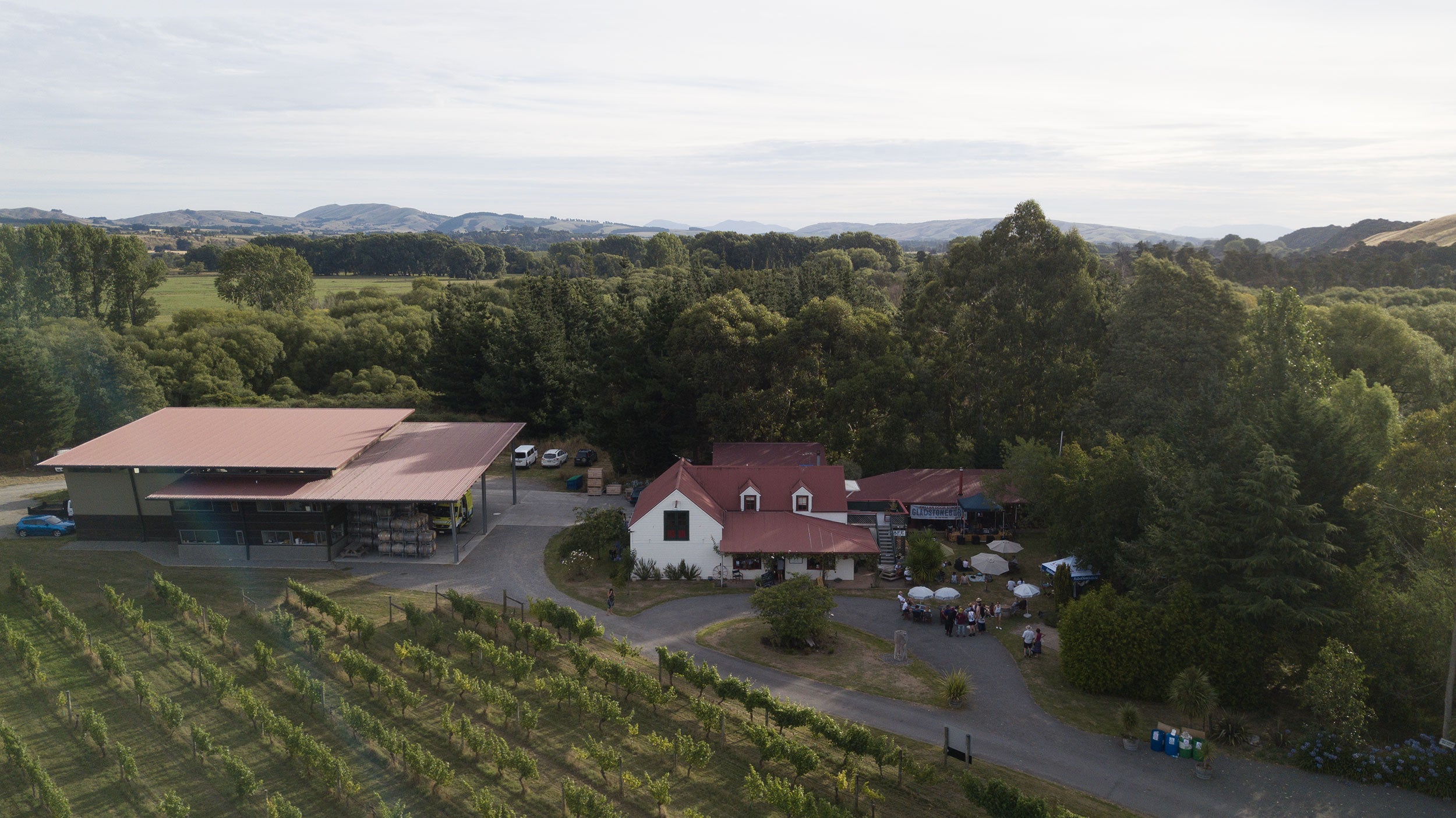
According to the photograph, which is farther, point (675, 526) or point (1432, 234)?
point (1432, 234)

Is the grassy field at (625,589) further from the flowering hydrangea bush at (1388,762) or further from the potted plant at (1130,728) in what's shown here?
the flowering hydrangea bush at (1388,762)

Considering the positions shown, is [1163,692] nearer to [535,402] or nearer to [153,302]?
[535,402]

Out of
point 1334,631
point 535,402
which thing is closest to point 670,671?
point 1334,631

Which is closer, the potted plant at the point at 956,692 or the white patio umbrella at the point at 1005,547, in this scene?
the potted plant at the point at 956,692

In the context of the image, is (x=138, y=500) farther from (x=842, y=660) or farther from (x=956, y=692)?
(x=956, y=692)

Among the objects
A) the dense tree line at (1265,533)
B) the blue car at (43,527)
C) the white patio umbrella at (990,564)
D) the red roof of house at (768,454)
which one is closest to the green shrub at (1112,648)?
the dense tree line at (1265,533)

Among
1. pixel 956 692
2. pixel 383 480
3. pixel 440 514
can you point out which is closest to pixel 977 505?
pixel 956 692
